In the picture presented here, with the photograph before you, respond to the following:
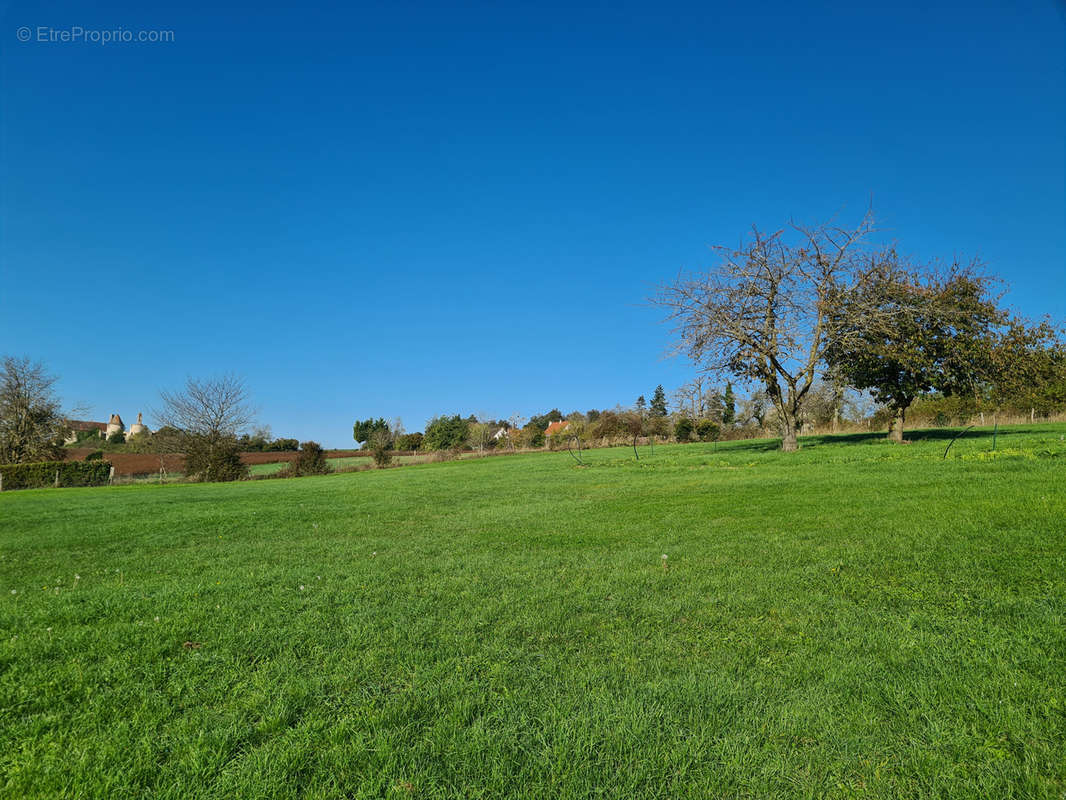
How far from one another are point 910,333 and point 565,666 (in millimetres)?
25546

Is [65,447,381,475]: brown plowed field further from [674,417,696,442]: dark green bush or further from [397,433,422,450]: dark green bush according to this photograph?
[674,417,696,442]: dark green bush

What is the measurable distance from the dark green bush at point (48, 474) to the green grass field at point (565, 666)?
4049 centimetres

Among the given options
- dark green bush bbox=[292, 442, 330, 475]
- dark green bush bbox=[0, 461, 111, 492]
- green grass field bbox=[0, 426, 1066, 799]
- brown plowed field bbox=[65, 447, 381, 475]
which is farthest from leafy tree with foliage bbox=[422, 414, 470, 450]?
green grass field bbox=[0, 426, 1066, 799]

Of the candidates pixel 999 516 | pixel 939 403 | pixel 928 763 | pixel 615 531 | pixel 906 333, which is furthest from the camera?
pixel 939 403

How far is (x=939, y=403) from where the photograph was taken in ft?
139

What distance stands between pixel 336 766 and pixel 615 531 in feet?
22.3

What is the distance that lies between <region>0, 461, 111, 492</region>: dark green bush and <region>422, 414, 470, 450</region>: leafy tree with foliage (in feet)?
111

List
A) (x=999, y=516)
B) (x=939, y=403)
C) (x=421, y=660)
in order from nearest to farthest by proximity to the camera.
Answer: (x=421, y=660) → (x=999, y=516) → (x=939, y=403)

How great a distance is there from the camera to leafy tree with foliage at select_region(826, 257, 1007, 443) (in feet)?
74.5

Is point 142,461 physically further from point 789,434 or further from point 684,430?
point 789,434

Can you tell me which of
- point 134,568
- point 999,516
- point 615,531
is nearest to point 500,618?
A: point 615,531

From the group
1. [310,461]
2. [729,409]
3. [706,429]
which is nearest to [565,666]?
[310,461]

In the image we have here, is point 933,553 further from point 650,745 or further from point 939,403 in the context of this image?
point 939,403

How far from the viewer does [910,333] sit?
23.4 meters
